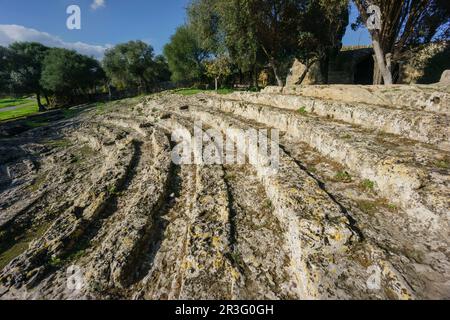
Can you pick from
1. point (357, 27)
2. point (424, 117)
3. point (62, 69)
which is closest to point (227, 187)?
point (424, 117)

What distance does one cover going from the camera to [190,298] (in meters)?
4.50

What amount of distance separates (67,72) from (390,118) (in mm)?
65186

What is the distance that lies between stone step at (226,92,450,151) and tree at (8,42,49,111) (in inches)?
2476

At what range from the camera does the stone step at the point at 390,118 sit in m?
7.09

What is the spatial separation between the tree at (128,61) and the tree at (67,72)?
515 cm

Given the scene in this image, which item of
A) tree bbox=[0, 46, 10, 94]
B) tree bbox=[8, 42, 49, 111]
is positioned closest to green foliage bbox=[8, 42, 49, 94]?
tree bbox=[8, 42, 49, 111]

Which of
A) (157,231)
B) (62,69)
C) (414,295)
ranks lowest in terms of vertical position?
(157,231)

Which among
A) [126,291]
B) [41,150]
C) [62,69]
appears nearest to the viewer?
[126,291]

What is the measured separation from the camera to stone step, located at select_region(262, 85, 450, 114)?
8.54 meters

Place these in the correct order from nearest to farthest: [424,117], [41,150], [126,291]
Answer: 1. [126,291]
2. [424,117]
3. [41,150]

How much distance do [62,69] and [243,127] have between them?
58.7m

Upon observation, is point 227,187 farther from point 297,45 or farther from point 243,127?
point 297,45

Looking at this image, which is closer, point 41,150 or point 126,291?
point 126,291

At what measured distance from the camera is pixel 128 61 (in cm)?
5772
